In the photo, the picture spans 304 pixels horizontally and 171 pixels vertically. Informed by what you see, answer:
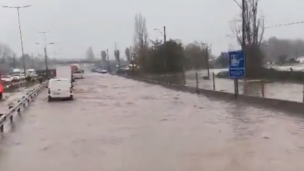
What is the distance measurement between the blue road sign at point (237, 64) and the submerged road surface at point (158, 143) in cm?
806

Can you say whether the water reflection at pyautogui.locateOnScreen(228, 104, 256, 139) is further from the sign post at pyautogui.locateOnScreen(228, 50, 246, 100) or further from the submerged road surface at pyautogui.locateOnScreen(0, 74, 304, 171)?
the sign post at pyautogui.locateOnScreen(228, 50, 246, 100)

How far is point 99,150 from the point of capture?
12211mm

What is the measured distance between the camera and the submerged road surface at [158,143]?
33.3 feet

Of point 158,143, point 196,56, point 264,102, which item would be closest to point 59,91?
point 264,102

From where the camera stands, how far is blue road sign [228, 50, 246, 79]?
1150 inches

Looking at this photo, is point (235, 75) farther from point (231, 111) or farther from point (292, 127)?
point (292, 127)

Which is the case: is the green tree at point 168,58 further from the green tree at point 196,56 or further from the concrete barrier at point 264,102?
the concrete barrier at point 264,102

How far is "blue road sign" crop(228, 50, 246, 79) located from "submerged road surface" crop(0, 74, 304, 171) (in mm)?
8056

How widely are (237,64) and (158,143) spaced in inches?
687

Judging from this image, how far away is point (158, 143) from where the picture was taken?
13.1m

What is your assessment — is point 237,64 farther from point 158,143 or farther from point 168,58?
point 168,58

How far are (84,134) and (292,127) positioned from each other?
637 centimetres

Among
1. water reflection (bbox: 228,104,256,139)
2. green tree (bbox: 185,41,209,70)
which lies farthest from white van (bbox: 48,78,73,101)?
green tree (bbox: 185,41,209,70)

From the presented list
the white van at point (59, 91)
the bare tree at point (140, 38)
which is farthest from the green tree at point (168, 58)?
the white van at point (59, 91)
